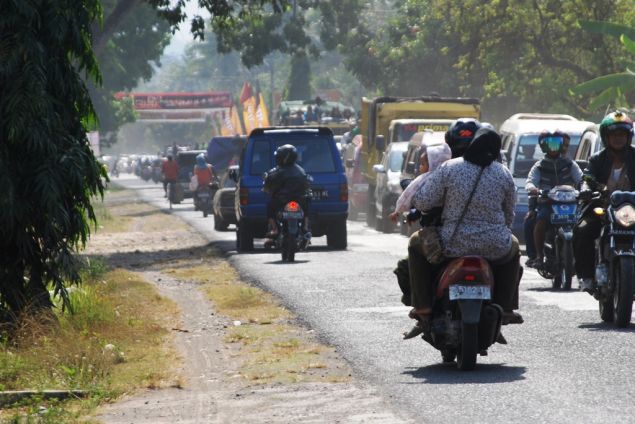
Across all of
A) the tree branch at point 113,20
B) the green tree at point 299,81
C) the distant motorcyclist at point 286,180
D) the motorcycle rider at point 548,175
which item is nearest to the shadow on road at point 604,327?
the motorcycle rider at point 548,175

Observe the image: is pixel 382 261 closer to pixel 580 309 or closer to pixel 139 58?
pixel 580 309

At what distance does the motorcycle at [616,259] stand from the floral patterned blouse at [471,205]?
2.17 meters

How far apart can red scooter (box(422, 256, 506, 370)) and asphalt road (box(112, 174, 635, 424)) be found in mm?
172

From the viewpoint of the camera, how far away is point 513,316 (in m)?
10.4

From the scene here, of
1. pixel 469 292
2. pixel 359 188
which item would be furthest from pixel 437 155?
pixel 359 188

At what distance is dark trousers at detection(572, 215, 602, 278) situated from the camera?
13.2 metres

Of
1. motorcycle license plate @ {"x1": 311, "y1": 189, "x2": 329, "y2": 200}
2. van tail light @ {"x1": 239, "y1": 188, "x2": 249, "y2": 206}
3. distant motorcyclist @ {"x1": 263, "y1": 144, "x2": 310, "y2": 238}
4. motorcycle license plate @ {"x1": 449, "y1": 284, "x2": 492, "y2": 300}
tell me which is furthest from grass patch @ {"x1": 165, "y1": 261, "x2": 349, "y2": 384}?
motorcycle license plate @ {"x1": 311, "y1": 189, "x2": 329, "y2": 200}

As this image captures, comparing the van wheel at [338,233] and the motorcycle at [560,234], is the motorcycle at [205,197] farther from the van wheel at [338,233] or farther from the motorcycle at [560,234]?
the motorcycle at [560,234]

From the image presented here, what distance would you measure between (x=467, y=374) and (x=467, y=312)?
0.40 metres

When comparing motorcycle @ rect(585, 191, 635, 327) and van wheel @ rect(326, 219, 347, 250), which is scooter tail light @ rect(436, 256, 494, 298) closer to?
motorcycle @ rect(585, 191, 635, 327)

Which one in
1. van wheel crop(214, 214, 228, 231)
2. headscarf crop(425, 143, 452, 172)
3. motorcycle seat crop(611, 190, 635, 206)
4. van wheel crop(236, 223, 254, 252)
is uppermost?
headscarf crop(425, 143, 452, 172)

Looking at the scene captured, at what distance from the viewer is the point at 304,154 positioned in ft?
85.6

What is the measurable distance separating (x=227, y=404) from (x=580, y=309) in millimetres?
5636

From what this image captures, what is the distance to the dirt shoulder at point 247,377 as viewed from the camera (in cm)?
890
